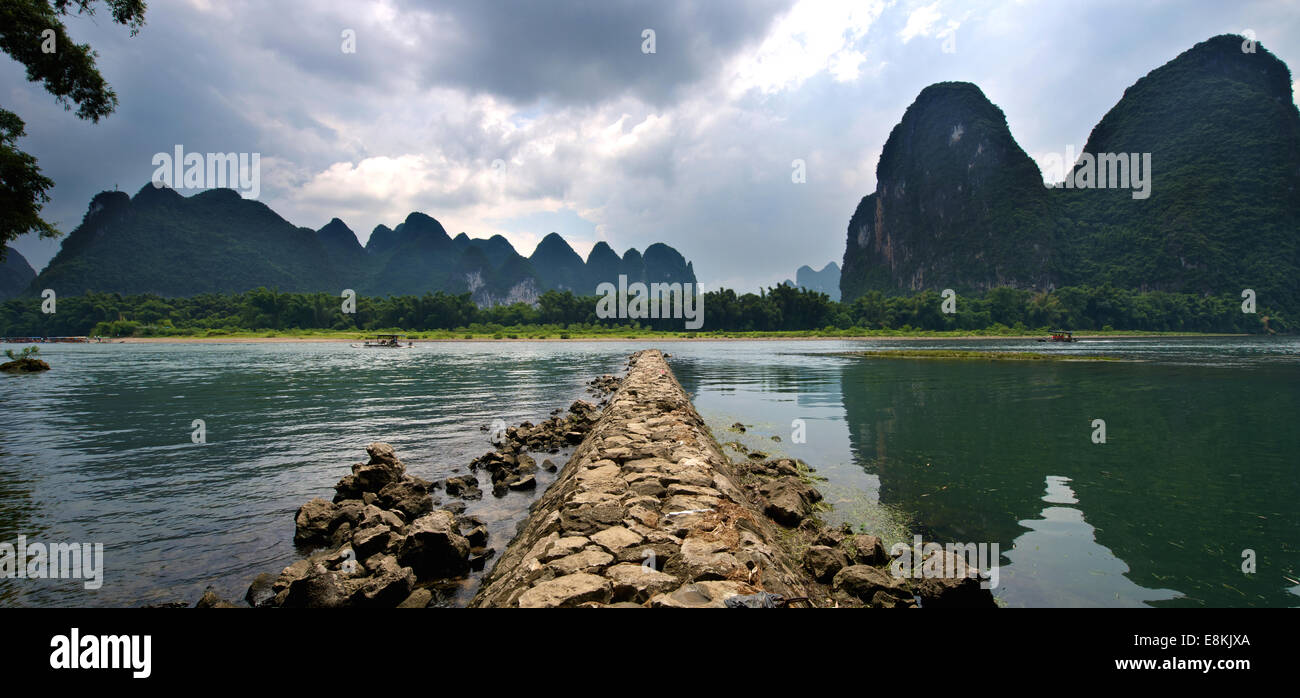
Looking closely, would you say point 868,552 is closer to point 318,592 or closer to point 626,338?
point 318,592

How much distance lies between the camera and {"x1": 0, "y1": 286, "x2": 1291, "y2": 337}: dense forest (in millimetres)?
112188

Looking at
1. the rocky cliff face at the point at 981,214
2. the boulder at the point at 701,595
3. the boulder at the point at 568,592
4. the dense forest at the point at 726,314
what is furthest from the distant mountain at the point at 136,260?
the rocky cliff face at the point at 981,214

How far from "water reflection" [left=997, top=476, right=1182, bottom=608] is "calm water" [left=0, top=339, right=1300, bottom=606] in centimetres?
3

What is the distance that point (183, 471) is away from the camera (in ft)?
33.4

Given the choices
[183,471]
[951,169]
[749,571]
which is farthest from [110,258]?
[951,169]

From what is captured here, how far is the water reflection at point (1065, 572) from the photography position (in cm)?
503

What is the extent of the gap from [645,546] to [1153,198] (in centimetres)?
21684

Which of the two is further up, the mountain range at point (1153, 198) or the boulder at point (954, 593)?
the mountain range at point (1153, 198)

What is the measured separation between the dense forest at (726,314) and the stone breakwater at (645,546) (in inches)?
4361

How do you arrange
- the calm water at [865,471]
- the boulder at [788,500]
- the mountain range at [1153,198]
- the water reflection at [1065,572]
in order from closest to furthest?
the water reflection at [1065,572] → the calm water at [865,471] → the boulder at [788,500] → the mountain range at [1153,198]

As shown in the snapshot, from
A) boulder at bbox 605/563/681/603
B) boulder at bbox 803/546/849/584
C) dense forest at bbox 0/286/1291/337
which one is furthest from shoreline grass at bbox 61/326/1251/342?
boulder at bbox 605/563/681/603

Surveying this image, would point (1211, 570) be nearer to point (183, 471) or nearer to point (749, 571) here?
point (749, 571)

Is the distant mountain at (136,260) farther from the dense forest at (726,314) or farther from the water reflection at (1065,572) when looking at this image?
the water reflection at (1065,572)
